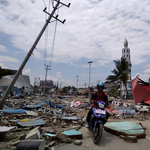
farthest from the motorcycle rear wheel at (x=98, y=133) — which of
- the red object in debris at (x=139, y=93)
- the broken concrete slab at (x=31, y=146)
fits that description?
the red object in debris at (x=139, y=93)

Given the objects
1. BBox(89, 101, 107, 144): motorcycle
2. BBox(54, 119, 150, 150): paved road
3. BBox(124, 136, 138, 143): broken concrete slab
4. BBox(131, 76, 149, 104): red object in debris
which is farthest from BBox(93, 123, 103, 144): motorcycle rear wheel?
BBox(131, 76, 149, 104): red object in debris

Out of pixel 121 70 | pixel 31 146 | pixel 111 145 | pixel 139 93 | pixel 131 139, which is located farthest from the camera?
pixel 121 70

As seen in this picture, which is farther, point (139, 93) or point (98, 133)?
point (139, 93)

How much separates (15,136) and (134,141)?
3283mm

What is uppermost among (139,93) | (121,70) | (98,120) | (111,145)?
(121,70)

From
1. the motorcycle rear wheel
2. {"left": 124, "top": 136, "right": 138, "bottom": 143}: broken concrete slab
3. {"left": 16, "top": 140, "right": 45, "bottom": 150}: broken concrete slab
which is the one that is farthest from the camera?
{"left": 124, "top": 136, "right": 138, "bottom": 143}: broken concrete slab

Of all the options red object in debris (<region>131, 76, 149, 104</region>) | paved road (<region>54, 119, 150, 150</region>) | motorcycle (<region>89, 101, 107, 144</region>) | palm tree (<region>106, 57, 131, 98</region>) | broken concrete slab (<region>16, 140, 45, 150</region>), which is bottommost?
paved road (<region>54, 119, 150, 150</region>)

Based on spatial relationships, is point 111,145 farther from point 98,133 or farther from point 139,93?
point 139,93

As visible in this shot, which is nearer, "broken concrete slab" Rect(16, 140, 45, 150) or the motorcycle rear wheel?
"broken concrete slab" Rect(16, 140, 45, 150)

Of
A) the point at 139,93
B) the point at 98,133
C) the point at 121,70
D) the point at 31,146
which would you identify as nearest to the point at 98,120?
the point at 98,133

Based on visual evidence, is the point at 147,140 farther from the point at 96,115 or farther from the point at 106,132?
the point at 96,115

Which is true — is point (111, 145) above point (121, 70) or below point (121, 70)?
below

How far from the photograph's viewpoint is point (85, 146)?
11.9 feet

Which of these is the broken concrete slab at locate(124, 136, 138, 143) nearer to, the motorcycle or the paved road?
the paved road
